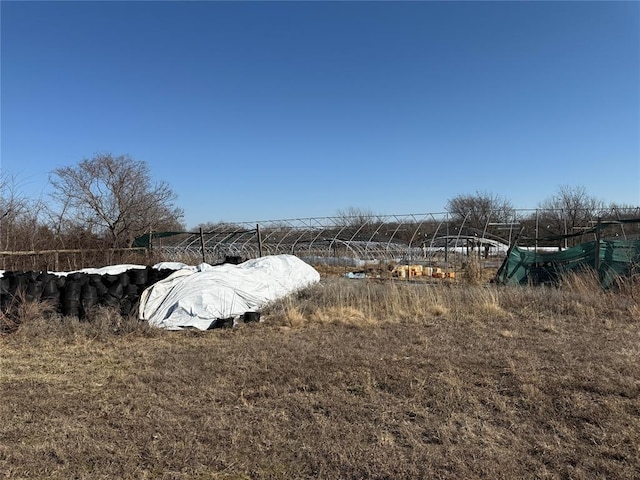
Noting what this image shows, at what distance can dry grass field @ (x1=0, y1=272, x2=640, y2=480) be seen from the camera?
10.00 feet

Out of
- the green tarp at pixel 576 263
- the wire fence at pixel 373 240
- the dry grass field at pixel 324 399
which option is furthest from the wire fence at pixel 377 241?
the dry grass field at pixel 324 399

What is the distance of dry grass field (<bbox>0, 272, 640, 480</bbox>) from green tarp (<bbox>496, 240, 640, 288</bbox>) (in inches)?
117

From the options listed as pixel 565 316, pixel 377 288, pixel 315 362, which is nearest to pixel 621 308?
pixel 565 316

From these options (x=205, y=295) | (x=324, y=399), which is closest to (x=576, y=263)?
(x=205, y=295)

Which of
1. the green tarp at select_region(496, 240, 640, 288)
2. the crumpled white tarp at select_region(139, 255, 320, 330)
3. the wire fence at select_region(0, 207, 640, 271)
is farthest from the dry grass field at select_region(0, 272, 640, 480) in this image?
the wire fence at select_region(0, 207, 640, 271)

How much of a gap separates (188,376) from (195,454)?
2.04 m

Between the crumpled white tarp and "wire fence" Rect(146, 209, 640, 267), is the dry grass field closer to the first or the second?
the crumpled white tarp

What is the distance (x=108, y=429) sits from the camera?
365 cm

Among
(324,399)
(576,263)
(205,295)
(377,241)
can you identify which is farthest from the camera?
(377,241)

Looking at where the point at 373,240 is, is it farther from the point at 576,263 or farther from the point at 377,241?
the point at 576,263

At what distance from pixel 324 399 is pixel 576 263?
9.84 metres

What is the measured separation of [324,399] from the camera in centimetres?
426

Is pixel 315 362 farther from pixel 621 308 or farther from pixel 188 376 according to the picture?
pixel 621 308

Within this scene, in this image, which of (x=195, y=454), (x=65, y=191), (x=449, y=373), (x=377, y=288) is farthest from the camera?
(x=65, y=191)
